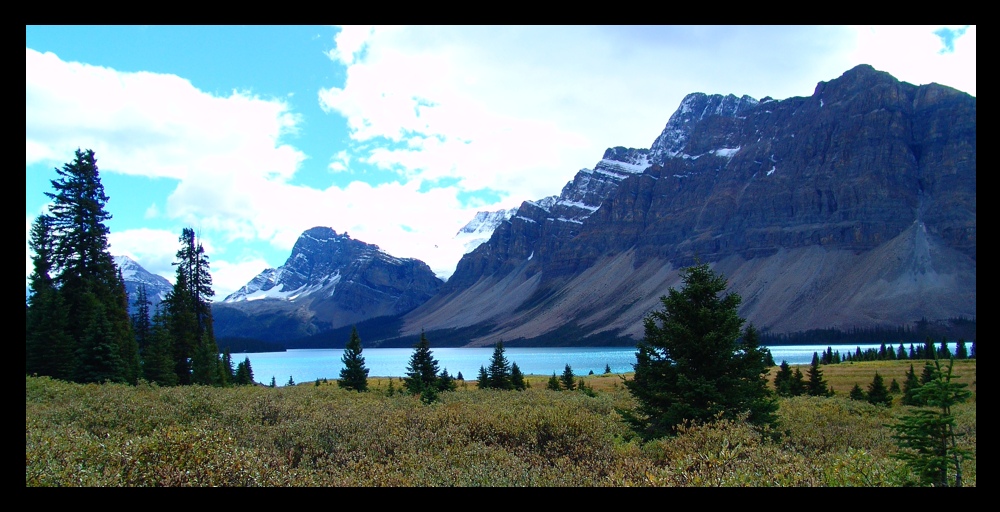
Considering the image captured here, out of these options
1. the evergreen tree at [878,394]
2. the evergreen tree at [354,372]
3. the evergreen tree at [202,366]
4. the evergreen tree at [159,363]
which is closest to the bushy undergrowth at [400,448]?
the evergreen tree at [878,394]

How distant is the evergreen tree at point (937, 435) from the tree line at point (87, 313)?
122 feet

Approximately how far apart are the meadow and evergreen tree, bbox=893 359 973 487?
252 millimetres

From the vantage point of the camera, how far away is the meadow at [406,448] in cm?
820

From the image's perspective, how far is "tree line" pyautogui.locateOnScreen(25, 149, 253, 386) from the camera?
107 feet

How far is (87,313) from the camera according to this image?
35.3 metres

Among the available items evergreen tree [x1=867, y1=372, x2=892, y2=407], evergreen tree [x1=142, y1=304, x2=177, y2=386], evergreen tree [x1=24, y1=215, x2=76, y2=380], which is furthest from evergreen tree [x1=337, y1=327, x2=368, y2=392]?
evergreen tree [x1=867, y1=372, x2=892, y2=407]

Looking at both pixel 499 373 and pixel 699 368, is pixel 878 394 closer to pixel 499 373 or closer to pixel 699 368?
pixel 699 368

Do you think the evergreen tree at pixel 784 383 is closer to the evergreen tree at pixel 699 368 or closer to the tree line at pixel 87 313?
the evergreen tree at pixel 699 368

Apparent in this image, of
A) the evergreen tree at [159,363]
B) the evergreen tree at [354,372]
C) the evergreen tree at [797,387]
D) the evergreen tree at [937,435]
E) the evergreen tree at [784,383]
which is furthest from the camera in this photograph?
the evergreen tree at [354,372]

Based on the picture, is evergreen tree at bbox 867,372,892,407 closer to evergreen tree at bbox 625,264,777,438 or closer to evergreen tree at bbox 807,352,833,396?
evergreen tree at bbox 807,352,833,396

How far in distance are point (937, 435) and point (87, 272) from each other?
4525cm
